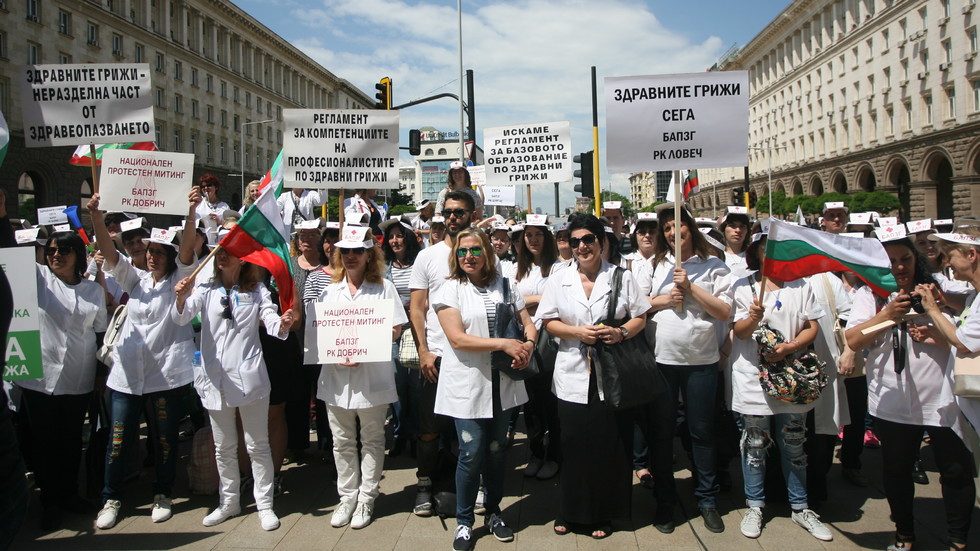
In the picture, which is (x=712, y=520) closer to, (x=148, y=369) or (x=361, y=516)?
(x=361, y=516)

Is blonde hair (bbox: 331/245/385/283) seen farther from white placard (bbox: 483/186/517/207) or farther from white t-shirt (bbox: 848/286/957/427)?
white placard (bbox: 483/186/517/207)

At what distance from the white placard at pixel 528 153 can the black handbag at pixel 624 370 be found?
16.6ft

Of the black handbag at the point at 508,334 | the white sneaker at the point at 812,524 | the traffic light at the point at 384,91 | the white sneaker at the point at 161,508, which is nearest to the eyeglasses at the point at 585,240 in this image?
the black handbag at the point at 508,334

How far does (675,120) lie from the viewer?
5215 millimetres

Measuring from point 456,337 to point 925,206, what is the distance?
172 ft

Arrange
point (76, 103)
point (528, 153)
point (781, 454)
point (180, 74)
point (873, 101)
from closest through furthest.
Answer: point (781, 454) < point (76, 103) < point (528, 153) < point (873, 101) < point (180, 74)

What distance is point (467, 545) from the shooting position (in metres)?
4.42

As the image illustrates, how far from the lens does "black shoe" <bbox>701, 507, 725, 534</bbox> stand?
4.61 m

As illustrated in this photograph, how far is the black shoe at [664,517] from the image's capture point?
466 cm

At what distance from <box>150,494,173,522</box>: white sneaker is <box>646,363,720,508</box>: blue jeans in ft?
11.6

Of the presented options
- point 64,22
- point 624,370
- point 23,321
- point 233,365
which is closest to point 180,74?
point 64,22

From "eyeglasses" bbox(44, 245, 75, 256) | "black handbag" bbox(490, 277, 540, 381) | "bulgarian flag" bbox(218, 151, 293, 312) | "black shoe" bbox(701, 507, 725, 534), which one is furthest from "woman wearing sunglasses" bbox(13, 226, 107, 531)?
"black shoe" bbox(701, 507, 725, 534)

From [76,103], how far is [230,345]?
2989 millimetres

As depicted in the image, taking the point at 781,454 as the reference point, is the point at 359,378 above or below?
above
